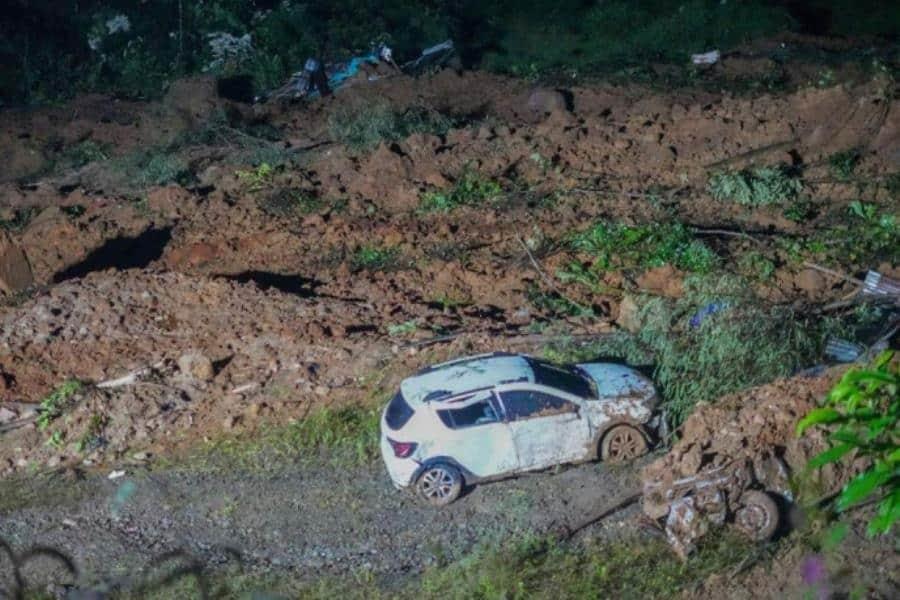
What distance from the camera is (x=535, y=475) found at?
1004 centimetres

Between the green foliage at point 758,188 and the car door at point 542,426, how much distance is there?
7195mm

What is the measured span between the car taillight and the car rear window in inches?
6.6

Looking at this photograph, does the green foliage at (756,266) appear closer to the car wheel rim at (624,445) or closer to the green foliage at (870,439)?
the car wheel rim at (624,445)

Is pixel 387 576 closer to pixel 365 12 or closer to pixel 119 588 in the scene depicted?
pixel 119 588

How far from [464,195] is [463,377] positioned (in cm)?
694

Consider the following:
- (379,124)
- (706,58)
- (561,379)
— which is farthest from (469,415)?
(706,58)

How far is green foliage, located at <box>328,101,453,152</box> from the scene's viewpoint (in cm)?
1883

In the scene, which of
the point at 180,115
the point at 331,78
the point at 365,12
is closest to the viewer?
the point at 180,115

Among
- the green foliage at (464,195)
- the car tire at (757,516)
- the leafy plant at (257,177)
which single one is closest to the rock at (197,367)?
the green foliage at (464,195)

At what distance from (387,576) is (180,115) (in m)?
15.3

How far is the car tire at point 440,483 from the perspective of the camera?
31.7 ft

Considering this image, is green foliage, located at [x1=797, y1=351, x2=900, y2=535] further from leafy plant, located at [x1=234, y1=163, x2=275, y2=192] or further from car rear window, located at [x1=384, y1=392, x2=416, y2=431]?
leafy plant, located at [x1=234, y1=163, x2=275, y2=192]

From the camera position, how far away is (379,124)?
18953 millimetres

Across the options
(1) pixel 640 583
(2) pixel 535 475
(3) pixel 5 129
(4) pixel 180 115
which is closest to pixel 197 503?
(2) pixel 535 475
